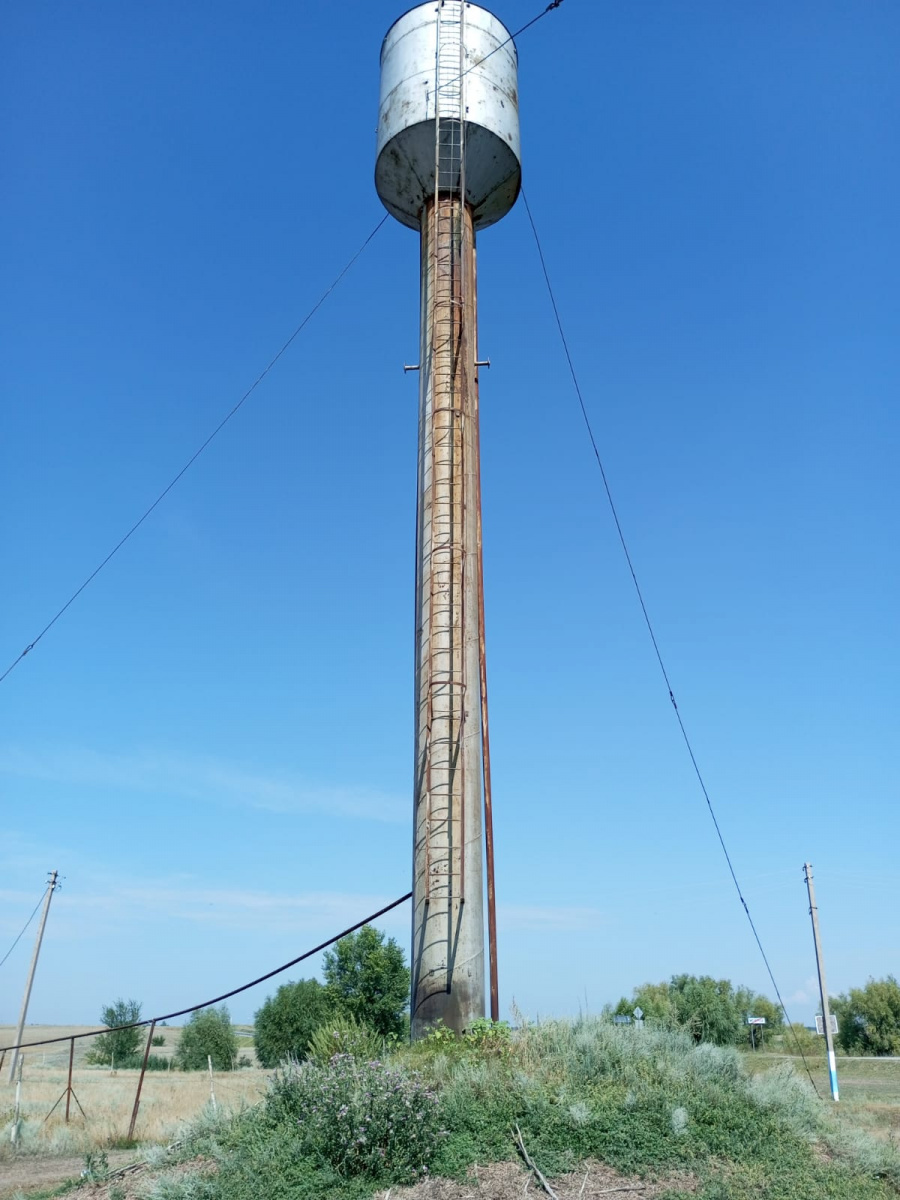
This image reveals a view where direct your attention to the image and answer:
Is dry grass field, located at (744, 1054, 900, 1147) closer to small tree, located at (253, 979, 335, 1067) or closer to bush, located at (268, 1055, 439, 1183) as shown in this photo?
bush, located at (268, 1055, 439, 1183)

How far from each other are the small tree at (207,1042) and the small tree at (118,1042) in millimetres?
2591

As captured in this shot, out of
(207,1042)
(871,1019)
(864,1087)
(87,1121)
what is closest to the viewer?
(87,1121)

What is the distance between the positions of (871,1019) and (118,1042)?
138ft

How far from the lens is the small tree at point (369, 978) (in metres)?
38.0

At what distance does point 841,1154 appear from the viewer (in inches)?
338

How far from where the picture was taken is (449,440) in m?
13.5

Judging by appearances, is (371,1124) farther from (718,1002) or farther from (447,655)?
(718,1002)

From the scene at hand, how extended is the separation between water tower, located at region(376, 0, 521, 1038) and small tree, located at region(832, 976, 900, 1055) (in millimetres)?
53496

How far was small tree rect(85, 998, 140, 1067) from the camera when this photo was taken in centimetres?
4894

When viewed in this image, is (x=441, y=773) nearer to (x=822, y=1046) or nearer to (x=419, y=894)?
(x=419, y=894)

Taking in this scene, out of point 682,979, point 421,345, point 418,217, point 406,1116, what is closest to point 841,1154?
point 406,1116

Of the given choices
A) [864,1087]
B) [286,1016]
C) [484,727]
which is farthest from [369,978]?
[484,727]

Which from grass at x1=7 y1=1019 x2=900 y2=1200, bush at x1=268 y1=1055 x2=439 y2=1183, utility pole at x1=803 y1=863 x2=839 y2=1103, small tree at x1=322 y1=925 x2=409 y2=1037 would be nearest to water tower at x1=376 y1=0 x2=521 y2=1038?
grass at x1=7 y1=1019 x2=900 y2=1200

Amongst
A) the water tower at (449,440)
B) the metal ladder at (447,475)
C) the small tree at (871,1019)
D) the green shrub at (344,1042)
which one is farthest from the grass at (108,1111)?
the small tree at (871,1019)
